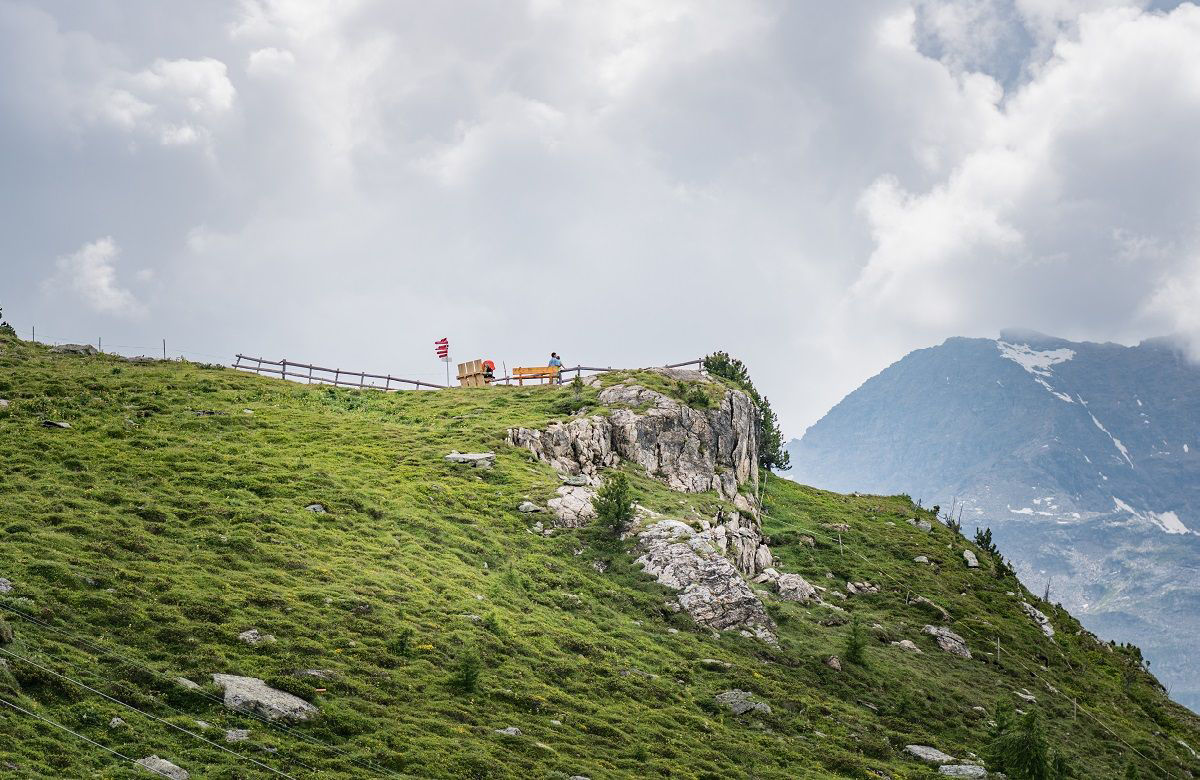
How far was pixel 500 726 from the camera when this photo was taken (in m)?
32.9

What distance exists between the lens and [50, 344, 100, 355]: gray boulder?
73.4m

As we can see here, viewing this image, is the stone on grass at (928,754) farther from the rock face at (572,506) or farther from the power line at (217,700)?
the power line at (217,700)

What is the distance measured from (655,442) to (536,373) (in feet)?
60.7

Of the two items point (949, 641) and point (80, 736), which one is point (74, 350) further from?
point (949, 641)

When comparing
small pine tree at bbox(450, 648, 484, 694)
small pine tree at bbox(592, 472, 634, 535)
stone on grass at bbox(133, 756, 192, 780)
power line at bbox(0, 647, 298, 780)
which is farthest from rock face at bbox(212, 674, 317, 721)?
small pine tree at bbox(592, 472, 634, 535)

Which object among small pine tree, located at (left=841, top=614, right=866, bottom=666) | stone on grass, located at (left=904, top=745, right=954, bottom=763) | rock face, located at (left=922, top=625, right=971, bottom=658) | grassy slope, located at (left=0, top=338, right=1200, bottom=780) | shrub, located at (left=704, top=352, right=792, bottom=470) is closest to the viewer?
grassy slope, located at (left=0, top=338, right=1200, bottom=780)

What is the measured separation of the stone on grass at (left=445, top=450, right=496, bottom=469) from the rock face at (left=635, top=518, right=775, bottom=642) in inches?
496

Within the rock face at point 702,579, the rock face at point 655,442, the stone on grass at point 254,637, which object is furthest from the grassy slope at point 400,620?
the rock face at point 655,442

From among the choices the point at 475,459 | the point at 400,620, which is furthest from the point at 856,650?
the point at 475,459

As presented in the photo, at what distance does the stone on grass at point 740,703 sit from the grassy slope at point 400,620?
0.69 meters

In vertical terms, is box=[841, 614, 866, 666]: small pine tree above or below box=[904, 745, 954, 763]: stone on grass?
above

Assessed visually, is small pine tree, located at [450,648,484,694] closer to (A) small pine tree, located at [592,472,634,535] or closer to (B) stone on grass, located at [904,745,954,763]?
(A) small pine tree, located at [592,472,634,535]

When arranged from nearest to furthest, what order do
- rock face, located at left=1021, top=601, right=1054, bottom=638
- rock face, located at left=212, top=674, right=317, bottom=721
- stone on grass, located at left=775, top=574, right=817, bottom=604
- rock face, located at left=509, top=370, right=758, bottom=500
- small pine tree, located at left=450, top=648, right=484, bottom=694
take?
1. rock face, located at left=212, top=674, right=317, bottom=721
2. small pine tree, located at left=450, top=648, right=484, bottom=694
3. stone on grass, located at left=775, top=574, right=817, bottom=604
4. rock face, located at left=509, top=370, right=758, bottom=500
5. rock face, located at left=1021, top=601, right=1054, bottom=638

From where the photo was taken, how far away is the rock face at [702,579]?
50141 mm
